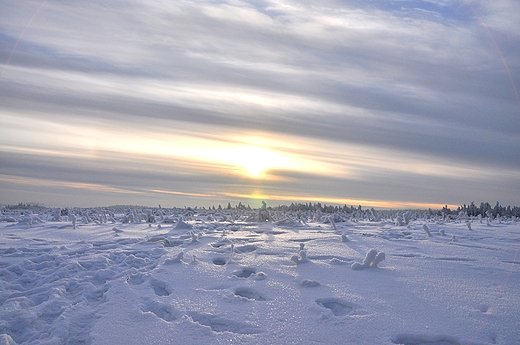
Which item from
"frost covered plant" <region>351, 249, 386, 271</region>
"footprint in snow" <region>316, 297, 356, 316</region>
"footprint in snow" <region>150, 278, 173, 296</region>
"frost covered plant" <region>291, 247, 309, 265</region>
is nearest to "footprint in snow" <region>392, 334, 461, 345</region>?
"footprint in snow" <region>316, 297, 356, 316</region>

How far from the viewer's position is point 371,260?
644cm

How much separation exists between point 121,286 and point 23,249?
13.3ft

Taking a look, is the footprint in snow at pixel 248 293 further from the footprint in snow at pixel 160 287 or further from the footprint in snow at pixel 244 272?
the footprint in snow at pixel 160 287

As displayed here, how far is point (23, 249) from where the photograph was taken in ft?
27.7

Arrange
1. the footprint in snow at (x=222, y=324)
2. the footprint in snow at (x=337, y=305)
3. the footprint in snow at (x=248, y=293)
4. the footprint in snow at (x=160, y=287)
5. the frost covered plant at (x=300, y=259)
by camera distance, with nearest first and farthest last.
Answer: the footprint in snow at (x=222, y=324)
the footprint in snow at (x=337, y=305)
the footprint in snow at (x=248, y=293)
the footprint in snow at (x=160, y=287)
the frost covered plant at (x=300, y=259)

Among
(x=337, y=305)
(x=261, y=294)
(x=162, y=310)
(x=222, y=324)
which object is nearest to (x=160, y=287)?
(x=162, y=310)

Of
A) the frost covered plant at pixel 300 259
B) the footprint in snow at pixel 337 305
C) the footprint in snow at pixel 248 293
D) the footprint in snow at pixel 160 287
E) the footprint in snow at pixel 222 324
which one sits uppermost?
the frost covered plant at pixel 300 259

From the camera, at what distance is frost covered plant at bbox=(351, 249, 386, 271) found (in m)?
6.39

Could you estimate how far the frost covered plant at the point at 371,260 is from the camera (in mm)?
6395

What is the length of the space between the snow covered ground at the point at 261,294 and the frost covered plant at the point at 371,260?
0.39 ft

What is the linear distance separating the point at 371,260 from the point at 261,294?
2.24 meters

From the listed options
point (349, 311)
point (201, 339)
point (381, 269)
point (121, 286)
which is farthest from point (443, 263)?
point (121, 286)

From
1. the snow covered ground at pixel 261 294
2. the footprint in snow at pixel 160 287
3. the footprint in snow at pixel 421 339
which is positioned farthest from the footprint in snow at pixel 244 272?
the footprint in snow at pixel 421 339

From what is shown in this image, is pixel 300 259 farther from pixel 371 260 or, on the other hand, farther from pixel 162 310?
pixel 162 310
